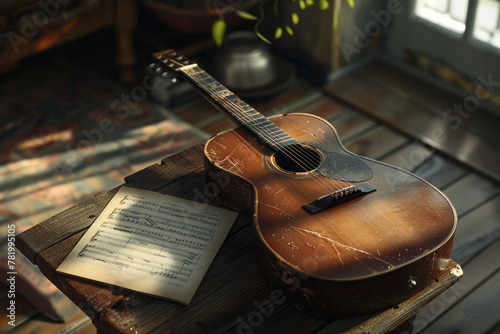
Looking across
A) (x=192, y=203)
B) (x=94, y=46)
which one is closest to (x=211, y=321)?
(x=192, y=203)

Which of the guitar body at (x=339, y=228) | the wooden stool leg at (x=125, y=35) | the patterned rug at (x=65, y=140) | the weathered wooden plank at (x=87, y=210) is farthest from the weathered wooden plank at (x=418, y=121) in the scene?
the weathered wooden plank at (x=87, y=210)

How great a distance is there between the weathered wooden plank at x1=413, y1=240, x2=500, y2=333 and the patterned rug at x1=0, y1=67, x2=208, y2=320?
1.16 m

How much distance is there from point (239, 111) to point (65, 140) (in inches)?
46.4

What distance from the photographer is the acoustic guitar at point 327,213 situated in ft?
4.29

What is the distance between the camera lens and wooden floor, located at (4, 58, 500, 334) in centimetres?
196

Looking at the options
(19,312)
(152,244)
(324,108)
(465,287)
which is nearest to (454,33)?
(324,108)

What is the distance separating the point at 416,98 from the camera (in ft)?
9.61

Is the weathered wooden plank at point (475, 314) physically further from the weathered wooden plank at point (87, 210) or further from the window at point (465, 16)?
the window at point (465, 16)

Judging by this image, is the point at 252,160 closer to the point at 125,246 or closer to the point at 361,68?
the point at 125,246

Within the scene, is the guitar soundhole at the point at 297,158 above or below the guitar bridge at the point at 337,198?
below

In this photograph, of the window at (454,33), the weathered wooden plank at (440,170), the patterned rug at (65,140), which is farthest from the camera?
the window at (454,33)

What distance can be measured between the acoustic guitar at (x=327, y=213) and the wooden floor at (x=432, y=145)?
606mm

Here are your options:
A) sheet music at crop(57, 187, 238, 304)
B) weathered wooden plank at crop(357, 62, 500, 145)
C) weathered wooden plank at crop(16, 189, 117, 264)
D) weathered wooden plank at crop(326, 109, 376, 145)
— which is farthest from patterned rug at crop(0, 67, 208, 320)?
weathered wooden plank at crop(357, 62, 500, 145)

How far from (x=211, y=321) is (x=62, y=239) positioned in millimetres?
490
